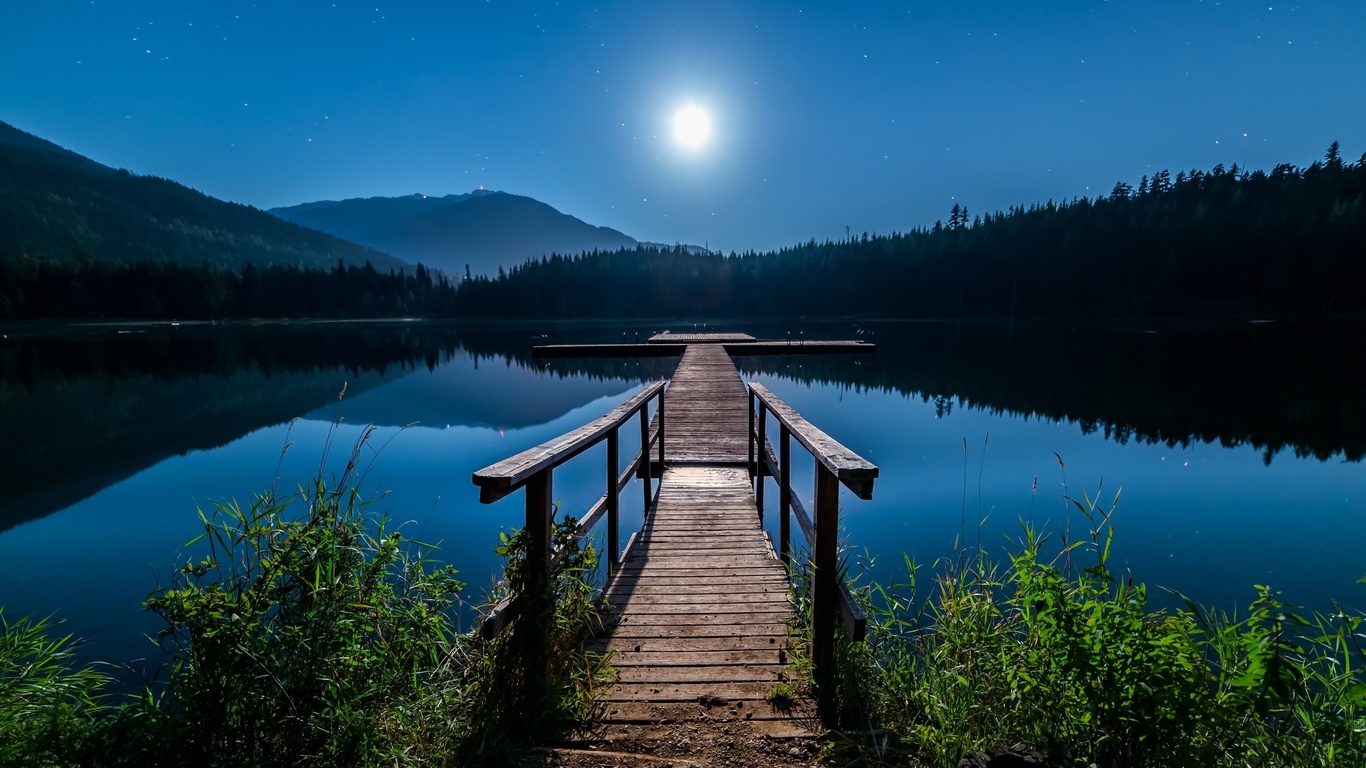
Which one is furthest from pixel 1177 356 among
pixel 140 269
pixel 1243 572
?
pixel 140 269

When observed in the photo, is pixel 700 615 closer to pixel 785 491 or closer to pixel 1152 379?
pixel 785 491

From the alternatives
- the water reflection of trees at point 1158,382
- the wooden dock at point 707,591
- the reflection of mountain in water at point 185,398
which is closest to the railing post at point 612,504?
the wooden dock at point 707,591

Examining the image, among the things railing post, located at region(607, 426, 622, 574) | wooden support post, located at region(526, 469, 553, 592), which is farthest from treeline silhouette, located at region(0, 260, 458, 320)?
wooden support post, located at region(526, 469, 553, 592)

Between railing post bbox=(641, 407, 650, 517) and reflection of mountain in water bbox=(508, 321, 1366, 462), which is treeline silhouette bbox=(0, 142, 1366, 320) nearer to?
reflection of mountain in water bbox=(508, 321, 1366, 462)

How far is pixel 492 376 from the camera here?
38156 millimetres

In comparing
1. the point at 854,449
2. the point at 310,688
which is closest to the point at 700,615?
the point at 310,688

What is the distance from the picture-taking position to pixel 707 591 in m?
4.34

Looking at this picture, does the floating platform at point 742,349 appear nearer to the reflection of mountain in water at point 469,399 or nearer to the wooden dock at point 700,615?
the reflection of mountain in water at point 469,399

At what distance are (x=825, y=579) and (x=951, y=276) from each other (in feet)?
325

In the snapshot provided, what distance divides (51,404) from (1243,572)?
3611 cm

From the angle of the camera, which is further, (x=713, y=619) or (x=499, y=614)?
(x=713, y=619)

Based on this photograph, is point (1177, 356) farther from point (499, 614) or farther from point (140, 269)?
point (140, 269)

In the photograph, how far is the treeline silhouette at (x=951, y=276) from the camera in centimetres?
6606

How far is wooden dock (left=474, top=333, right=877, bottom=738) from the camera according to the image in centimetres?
283
